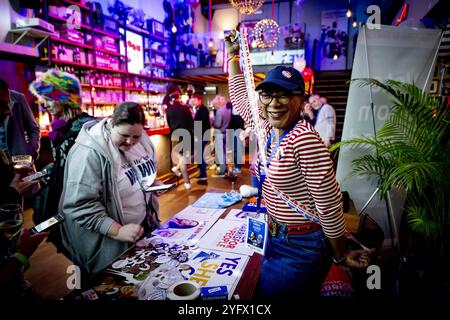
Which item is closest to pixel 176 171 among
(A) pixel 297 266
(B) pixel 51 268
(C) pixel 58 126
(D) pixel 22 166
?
(B) pixel 51 268

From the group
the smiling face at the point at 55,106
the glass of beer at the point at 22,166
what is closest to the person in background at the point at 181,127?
the smiling face at the point at 55,106

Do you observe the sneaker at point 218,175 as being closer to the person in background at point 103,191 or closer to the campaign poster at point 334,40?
the person in background at point 103,191

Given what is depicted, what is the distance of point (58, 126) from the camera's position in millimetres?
1987

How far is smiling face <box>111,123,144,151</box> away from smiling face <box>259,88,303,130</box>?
2.62 ft

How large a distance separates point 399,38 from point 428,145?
1078 millimetres

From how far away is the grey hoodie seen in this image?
149cm

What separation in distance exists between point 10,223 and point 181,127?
14.6ft

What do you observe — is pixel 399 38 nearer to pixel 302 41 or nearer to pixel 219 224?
pixel 219 224

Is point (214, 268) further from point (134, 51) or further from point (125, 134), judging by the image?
point (134, 51)

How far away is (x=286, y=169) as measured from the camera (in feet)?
3.60

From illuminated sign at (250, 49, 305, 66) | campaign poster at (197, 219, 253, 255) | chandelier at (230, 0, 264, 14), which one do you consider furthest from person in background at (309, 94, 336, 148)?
illuminated sign at (250, 49, 305, 66)

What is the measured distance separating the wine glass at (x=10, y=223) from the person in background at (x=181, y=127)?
4292 millimetres

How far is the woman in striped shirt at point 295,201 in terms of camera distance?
105 cm

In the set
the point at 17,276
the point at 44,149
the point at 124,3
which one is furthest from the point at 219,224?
the point at 124,3
